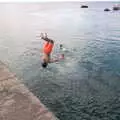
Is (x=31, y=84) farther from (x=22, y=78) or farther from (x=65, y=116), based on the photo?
(x=65, y=116)

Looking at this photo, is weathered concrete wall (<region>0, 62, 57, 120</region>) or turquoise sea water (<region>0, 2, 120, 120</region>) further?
turquoise sea water (<region>0, 2, 120, 120</region>)

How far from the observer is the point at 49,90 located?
17.5 m

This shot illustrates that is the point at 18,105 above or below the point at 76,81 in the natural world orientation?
above

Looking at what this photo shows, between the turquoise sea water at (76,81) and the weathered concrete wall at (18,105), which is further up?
the weathered concrete wall at (18,105)

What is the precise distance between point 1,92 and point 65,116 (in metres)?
4.29

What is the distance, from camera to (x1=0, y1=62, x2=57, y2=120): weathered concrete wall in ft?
35.8

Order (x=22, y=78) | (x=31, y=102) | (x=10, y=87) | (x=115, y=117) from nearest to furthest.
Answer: (x=31, y=102) < (x=115, y=117) < (x=10, y=87) < (x=22, y=78)

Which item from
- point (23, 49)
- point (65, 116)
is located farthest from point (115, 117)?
point (23, 49)

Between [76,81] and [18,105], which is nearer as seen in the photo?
[18,105]

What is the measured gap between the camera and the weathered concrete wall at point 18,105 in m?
10.9

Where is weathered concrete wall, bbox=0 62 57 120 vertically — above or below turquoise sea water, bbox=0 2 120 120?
above

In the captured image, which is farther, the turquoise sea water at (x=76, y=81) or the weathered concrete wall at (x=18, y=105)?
the turquoise sea water at (x=76, y=81)

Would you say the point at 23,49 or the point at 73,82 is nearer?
the point at 73,82

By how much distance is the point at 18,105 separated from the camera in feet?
39.3
